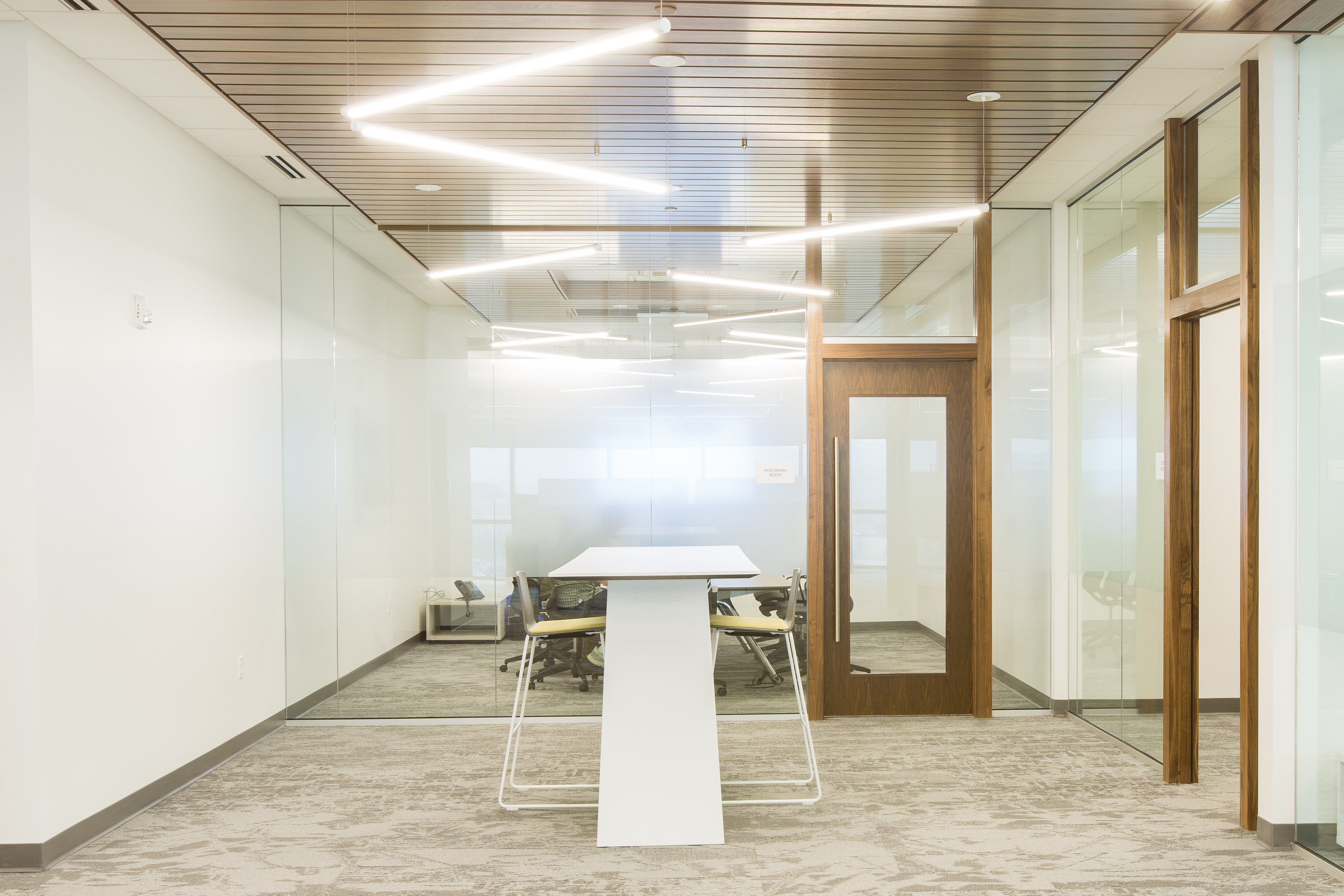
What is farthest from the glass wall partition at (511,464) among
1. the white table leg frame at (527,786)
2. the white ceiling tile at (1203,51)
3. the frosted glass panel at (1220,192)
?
the white ceiling tile at (1203,51)

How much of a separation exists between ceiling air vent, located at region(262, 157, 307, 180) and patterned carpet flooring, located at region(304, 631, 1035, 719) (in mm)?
2865

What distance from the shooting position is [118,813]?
363 centimetres

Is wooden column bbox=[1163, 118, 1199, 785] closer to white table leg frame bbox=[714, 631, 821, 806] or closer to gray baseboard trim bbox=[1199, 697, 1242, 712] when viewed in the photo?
gray baseboard trim bbox=[1199, 697, 1242, 712]

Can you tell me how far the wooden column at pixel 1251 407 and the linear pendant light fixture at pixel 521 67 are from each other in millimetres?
2567

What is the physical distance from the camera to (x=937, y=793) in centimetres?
Result: 392

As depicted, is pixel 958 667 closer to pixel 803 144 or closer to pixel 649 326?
pixel 649 326

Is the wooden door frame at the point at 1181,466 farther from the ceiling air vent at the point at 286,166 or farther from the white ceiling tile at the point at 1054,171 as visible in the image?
the ceiling air vent at the point at 286,166

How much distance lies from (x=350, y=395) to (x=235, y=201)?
4.19ft

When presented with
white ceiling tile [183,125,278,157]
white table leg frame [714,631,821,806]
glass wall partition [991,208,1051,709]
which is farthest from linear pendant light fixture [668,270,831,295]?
white ceiling tile [183,125,278,157]

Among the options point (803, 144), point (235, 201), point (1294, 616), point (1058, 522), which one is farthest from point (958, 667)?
point (235, 201)

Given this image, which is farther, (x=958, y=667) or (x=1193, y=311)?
(x=958, y=667)

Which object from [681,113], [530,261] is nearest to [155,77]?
[530,261]

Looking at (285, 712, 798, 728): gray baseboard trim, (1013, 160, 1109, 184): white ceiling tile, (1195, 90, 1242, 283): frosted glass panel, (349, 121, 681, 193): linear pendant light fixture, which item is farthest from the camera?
(285, 712, 798, 728): gray baseboard trim

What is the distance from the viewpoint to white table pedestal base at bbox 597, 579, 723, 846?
3369 millimetres
